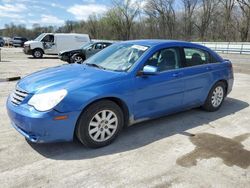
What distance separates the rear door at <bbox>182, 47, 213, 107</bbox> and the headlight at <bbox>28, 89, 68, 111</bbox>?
2426mm

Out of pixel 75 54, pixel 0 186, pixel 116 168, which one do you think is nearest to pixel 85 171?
pixel 116 168

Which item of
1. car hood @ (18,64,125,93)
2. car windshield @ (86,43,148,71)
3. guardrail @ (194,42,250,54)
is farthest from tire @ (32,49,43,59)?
guardrail @ (194,42,250,54)

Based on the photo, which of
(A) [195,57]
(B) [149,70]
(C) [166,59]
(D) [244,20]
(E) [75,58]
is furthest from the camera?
(D) [244,20]

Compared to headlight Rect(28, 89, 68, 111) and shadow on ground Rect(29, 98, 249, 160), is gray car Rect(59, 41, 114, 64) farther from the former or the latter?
headlight Rect(28, 89, 68, 111)

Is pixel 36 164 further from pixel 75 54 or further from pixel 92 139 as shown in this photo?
pixel 75 54

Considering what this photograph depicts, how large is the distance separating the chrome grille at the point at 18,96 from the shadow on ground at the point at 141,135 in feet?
2.27

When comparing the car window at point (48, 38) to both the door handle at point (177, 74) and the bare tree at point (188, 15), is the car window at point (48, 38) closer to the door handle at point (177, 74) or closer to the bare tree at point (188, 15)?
the door handle at point (177, 74)

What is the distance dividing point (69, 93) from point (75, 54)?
42.1 feet

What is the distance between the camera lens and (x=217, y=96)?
5.69 meters

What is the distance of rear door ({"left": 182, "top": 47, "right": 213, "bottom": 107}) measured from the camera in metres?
4.89

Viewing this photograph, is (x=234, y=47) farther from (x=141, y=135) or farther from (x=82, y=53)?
(x=141, y=135)

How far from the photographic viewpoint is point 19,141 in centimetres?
395

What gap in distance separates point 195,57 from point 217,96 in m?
1.11

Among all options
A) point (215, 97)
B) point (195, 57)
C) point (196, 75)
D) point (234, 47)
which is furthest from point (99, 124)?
point (234, 47)
